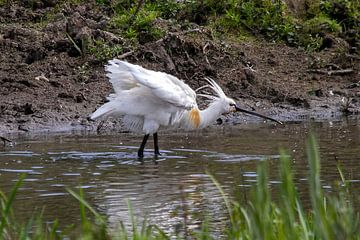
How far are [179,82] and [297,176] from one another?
2.58 meters

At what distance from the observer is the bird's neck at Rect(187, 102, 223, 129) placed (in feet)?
36.0

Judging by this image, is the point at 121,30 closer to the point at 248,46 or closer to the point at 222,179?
the point at 248,46

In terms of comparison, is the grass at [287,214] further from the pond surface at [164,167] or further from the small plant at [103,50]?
the small plant at [103,50]

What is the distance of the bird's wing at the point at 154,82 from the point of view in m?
10.2

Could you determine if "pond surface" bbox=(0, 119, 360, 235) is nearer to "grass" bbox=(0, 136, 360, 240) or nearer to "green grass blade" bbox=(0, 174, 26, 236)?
"grass" bbox=(0, 136, 360, 240)

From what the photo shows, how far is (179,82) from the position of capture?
10617 mm

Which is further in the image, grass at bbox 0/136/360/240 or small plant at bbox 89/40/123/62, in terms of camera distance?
small plant at bbox 89/40/123/62

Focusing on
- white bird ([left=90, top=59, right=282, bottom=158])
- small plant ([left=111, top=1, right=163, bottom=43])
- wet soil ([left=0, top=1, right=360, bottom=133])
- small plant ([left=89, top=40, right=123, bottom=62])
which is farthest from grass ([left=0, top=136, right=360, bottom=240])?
small plant ([left=111, top=1, right=163, bottom=43])

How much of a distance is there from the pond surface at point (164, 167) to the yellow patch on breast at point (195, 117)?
24 cm

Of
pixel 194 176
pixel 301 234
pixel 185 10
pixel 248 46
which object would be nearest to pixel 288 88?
pixel 248 46

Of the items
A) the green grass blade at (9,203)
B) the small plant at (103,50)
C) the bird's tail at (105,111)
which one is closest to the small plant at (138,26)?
the small plant at (103,50)

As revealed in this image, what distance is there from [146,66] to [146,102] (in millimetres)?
2854

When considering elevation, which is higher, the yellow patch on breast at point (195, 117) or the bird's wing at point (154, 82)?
the bird's wing at point (154, 82)

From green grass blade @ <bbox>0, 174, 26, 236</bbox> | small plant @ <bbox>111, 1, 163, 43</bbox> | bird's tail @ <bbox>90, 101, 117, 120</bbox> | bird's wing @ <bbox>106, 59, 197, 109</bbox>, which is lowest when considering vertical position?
green grass blade @ <bbox>0, 174, 26, 236</bbox>
